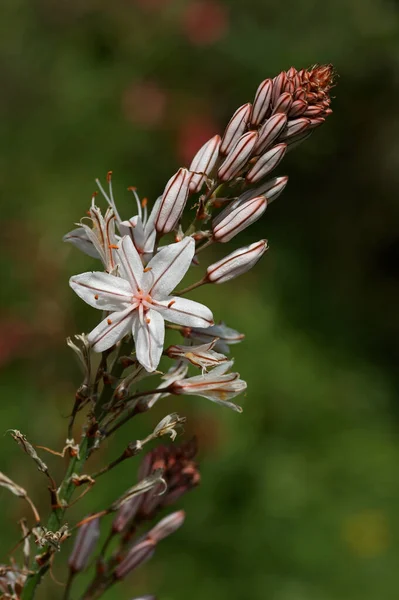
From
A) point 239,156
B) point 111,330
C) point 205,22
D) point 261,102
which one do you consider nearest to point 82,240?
point 111,330

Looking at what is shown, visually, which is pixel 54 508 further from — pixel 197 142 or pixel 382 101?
pixel 382 101

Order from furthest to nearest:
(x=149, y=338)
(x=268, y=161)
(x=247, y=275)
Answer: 1. (x=247, y=275)
2. (x=268, y=161)
3. (x=149, y=338)

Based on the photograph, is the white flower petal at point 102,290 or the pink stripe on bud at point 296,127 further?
the pink stripe on bud at point 296,127

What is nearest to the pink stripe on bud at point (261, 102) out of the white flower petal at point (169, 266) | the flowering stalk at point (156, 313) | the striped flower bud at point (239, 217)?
the flowering stalk at point (156, 313)

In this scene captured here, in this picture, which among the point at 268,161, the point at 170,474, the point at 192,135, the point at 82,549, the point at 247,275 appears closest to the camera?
the point at 268,161

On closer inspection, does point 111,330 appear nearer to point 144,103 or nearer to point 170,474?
point 170,474

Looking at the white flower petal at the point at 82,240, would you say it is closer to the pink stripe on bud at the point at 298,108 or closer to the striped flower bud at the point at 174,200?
the striped flower bud at the point at 174,200

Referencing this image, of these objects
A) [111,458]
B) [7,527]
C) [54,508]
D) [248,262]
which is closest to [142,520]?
[54,508]
